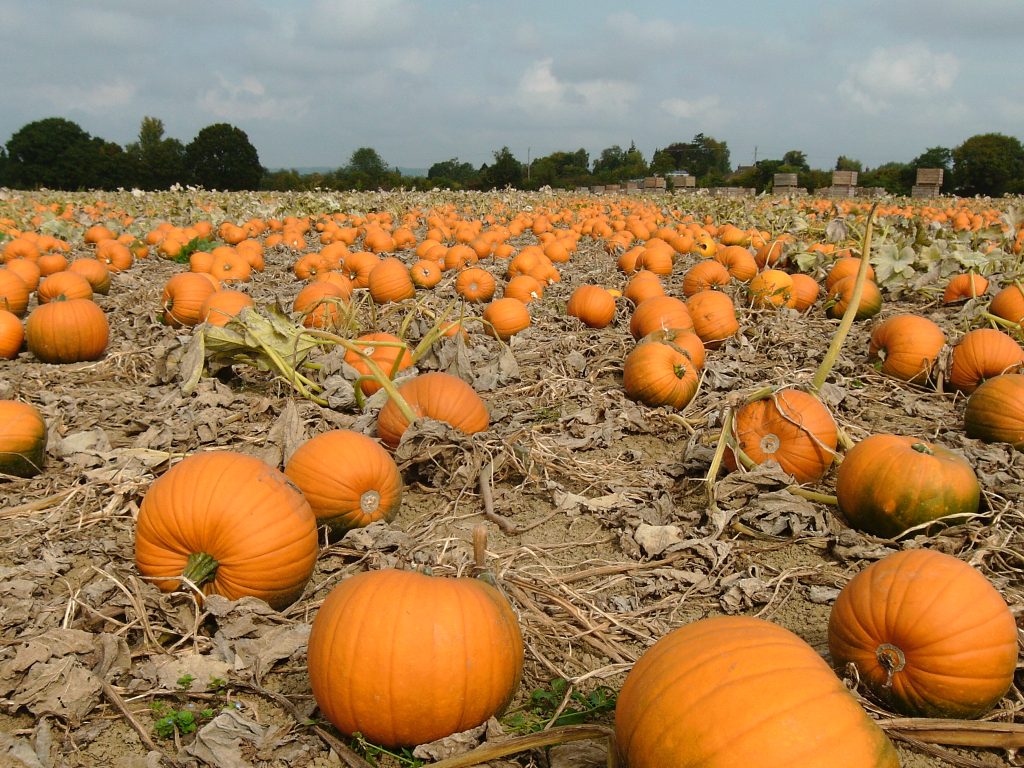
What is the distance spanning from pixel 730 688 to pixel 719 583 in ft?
4.84

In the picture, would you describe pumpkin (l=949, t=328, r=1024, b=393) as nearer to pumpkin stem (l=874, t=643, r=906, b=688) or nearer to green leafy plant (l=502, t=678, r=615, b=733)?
pumpkin stem (l=874, t=643, r=906, b=688)

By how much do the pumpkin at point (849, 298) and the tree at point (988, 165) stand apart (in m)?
36.9

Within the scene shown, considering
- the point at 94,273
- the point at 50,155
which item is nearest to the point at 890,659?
the point at 94,273

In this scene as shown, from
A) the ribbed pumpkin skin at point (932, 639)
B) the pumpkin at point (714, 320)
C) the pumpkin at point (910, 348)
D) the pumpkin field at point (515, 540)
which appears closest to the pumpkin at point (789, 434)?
the pumpkin field at point (515, 540)

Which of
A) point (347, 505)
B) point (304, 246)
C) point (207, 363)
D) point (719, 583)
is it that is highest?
point (304, 246)

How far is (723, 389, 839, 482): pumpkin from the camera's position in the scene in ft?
13.1

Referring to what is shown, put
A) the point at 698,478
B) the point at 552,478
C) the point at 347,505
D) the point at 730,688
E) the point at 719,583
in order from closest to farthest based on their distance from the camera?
the point at 730,688 → the point at 719,583 → the point at 347,505 → the point at 698,478 → the point at 552,478

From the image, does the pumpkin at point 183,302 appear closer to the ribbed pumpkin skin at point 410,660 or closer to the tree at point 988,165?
the ribbed pumpkin skin at point 410,660

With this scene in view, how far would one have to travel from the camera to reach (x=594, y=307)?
24.8 ft

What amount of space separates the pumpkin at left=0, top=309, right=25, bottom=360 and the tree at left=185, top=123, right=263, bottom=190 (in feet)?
190

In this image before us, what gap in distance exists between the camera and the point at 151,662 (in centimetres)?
263

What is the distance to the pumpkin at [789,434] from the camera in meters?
3.99

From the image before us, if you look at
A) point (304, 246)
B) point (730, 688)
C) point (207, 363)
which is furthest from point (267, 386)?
point (304, 246)

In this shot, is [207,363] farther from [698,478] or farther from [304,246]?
[304,246]
